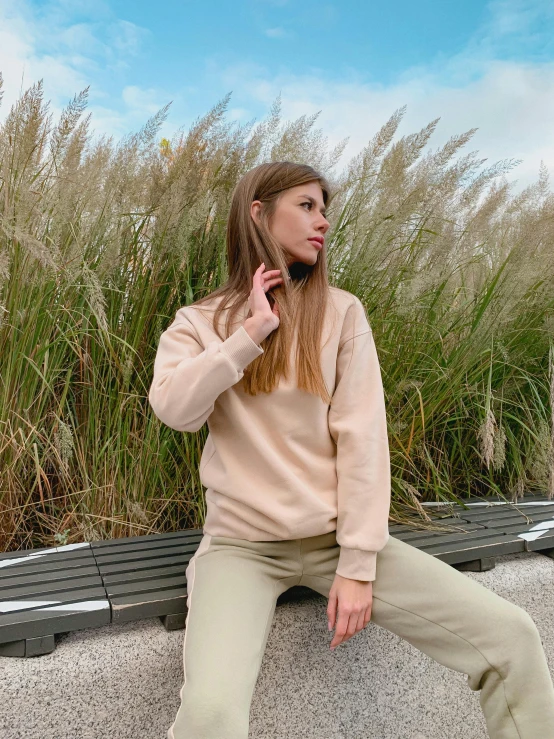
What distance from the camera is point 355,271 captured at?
1.92 m

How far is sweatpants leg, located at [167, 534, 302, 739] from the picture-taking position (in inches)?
37.3

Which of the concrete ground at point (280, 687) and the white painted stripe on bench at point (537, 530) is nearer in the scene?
the concrete ground at point (280, 687)

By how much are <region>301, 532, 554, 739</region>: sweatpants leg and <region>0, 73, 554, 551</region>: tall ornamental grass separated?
2.09 feet

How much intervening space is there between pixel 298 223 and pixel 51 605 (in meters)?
0.89

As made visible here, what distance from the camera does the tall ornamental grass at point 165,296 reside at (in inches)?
67.0

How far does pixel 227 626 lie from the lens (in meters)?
1.05

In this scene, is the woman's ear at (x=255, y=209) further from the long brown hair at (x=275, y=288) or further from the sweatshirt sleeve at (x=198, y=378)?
the sweatshirt sleeve at (x=198, y=378)

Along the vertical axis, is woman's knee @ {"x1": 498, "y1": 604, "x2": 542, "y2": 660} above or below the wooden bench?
above

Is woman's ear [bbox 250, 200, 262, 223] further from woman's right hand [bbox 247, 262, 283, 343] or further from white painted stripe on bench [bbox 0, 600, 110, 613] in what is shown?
white painted stripe on bench [bbox 0, 600, 110, 613]

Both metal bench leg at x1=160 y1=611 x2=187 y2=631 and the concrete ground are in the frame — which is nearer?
the concrete ground

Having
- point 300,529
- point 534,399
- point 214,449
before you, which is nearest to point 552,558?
point 534,399

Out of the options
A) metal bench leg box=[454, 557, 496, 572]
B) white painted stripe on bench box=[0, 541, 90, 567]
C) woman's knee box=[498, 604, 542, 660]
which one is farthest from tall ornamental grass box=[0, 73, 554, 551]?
woman's knee box=[498, 604, 542, 660]

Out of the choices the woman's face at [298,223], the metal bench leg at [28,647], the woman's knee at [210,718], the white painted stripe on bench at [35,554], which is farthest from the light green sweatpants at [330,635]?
the woman's face at [298,223]

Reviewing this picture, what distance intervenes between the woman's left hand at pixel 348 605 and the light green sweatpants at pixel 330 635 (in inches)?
1.5
